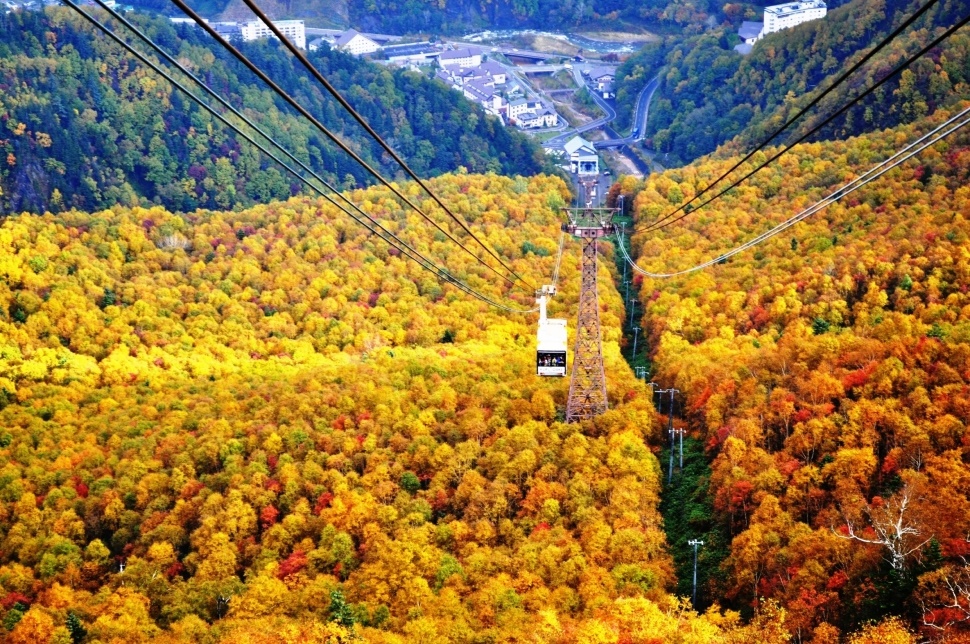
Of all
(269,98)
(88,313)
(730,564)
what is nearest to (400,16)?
(269,98)

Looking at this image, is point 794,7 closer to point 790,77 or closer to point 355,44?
point 790,77

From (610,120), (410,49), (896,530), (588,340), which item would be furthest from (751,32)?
(896,530)

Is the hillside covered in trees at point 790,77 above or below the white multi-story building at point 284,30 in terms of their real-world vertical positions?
below

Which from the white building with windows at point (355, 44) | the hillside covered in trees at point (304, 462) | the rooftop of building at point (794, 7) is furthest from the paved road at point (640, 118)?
the hillside covered in trees at point (304, 462)

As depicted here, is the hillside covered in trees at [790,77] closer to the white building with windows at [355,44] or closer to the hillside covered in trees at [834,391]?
the hillside covered in trees at [834,391]

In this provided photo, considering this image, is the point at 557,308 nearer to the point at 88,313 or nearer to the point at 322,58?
the point at 88,313

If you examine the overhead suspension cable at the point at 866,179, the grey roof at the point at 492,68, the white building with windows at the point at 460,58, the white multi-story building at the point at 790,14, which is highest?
the white multi-story building at the point at 790,14
